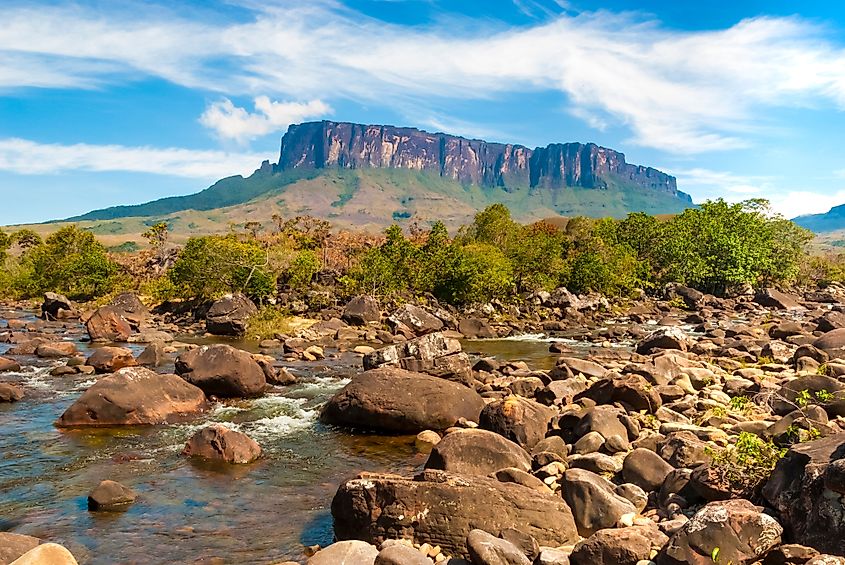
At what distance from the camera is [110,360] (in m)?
30.2

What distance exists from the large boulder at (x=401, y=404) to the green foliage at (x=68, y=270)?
204ft

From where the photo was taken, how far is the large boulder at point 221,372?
2477 cm

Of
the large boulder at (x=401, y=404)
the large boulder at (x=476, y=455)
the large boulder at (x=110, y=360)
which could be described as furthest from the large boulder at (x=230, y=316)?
the large boulder at (x=476, y=455)

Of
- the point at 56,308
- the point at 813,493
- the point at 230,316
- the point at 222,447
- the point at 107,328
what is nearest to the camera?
the point at 813,493

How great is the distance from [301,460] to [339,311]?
4189 cm

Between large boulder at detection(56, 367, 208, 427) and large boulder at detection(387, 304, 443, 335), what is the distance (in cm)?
2815

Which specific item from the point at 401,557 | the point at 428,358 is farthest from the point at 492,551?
the point at 428,358

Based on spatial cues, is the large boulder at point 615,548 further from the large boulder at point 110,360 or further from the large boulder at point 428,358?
the large boulder at point 110,360

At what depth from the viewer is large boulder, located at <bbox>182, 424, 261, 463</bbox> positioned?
17.3 meters

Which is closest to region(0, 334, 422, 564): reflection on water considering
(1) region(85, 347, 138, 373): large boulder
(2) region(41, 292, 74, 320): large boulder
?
(1) region(85, 347, 138, 373): large boulder

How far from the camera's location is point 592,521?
11.9 m

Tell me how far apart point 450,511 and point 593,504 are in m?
3.01

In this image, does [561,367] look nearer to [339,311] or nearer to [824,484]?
[824,484]

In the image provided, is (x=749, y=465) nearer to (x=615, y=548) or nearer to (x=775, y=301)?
(x=615, y=548)
